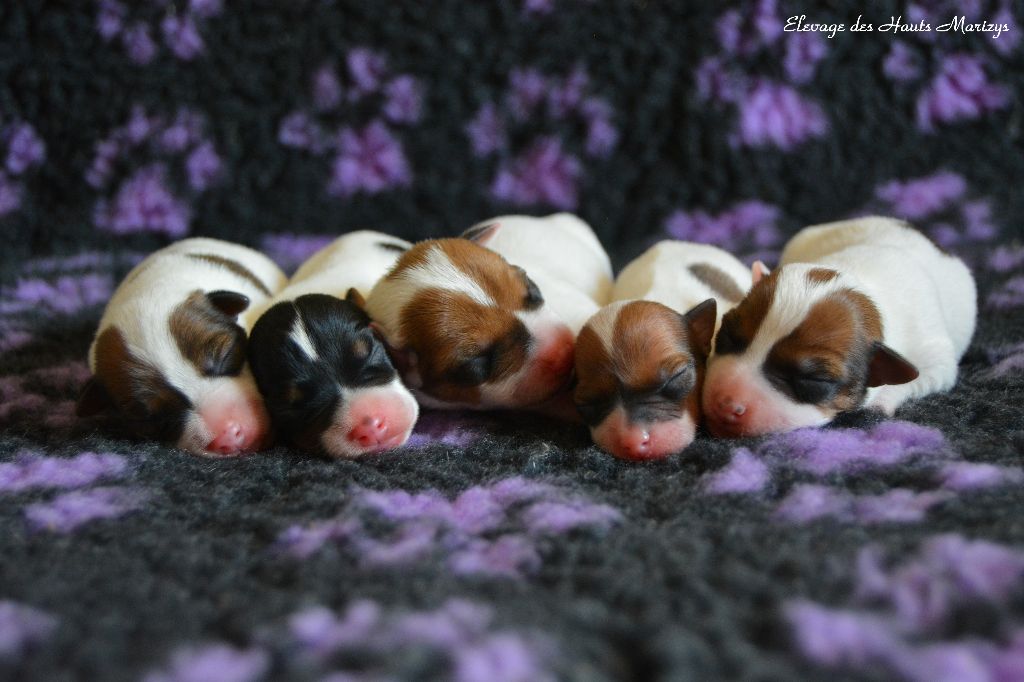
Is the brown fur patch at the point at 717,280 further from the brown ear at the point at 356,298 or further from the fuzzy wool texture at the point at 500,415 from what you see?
the brown ear at the point at 356,298

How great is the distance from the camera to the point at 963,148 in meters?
3.96

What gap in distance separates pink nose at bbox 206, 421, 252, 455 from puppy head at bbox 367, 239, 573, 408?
45 centimetres

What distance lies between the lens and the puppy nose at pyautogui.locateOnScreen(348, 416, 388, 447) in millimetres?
2217

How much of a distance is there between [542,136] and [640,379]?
218 cm

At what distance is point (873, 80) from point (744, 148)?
63 centimetres

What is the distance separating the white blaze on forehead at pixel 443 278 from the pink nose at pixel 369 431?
42cm

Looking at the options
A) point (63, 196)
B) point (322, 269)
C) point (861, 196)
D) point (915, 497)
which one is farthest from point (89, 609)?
point (861, 196)

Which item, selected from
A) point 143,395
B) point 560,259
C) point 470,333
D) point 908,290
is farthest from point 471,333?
point 908,290

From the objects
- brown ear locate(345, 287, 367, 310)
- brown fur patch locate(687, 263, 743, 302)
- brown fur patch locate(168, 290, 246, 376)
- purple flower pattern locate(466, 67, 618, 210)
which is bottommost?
brown fur patch locate(168, 290, 246, 376)

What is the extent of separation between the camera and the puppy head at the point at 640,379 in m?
2.18

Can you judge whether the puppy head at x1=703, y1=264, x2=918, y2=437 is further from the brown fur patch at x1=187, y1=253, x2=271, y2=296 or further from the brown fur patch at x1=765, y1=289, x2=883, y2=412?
the brown fur patch at x1=187, y1=253, x2=271, y2=296

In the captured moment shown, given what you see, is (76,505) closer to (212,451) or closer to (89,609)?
(212,451)

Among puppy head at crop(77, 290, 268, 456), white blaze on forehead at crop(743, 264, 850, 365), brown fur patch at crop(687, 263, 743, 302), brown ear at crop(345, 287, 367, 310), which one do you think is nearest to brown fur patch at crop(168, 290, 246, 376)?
puppy head at crop(77, 290, 268, 456)

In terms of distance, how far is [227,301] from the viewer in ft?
8.23
